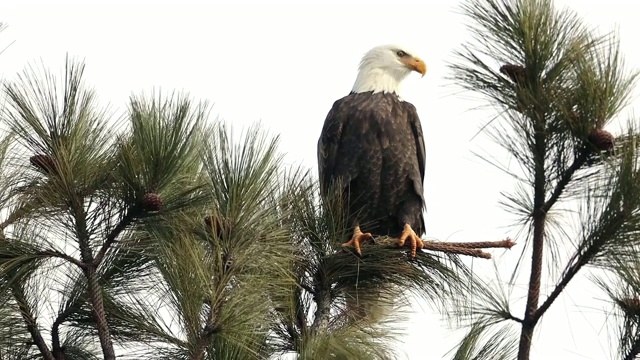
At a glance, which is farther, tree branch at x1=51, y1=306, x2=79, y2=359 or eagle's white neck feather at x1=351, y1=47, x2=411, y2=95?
eagle's white neck feather at x1=351, y1=47, x2=411, y2=95

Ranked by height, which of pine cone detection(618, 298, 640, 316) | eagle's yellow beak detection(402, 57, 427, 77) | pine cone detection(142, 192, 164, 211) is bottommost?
pine cone detection(618, 298, 640, 316)

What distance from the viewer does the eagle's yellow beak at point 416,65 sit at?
632 centimetres

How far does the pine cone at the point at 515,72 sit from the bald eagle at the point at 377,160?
1.62 metres

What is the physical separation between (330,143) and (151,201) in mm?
2362

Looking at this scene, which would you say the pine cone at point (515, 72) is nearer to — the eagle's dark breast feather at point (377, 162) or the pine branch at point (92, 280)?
the pine branch at point (92, 280)

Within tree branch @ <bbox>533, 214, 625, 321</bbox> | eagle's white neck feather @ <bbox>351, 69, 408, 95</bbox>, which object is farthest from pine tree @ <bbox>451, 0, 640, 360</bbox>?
eagle's white neck feather @ <bbox>351, 69, 408, 95</bbox>

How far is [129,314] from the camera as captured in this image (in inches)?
136

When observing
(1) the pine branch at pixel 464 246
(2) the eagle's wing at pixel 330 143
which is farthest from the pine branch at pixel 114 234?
(2) the eagle's wing at pixel 330 143

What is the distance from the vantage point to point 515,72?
361cm

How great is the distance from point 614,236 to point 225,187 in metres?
1.21

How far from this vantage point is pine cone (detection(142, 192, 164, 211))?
3.21m

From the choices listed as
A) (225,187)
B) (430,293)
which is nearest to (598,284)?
(430,293)

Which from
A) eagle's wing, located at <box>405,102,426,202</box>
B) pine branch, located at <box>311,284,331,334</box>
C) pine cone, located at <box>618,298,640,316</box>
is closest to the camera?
pine cone, located at <box>618,298,640,316</box>

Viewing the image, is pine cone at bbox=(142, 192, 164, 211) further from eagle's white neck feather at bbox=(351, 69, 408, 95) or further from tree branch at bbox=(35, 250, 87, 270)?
eagle's white neck feather at bbox=(351, 69, 408, 95)
